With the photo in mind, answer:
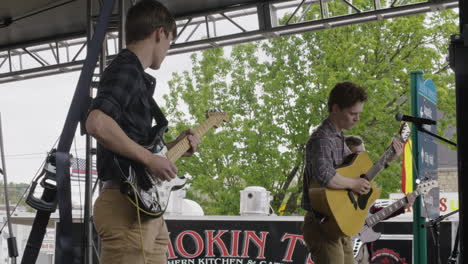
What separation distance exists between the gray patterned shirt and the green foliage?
60.4ft

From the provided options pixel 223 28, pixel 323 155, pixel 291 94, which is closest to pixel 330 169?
pixel 323 155

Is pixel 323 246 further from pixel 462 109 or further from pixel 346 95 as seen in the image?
pixel 462 109

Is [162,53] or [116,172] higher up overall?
[162,53]

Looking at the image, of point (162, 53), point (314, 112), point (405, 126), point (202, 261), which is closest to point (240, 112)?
point (314, 112)

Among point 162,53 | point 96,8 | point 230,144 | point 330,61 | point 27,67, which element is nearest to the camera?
point 162,53

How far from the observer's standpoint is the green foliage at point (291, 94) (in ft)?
73.3

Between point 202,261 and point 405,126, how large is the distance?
345 cm

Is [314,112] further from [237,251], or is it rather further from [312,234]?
[312,234]

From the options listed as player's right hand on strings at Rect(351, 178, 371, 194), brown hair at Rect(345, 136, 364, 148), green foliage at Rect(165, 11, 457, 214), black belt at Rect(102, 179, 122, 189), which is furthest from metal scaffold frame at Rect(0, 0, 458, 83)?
green foliage at Rect(165, 11, 457, 214)

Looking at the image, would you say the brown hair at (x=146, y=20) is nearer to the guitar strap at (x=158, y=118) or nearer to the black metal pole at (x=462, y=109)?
the guitar strap at (x=158, y=118)

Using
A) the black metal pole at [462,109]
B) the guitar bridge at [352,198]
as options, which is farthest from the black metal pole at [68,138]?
the guitar bridge at [352,198]

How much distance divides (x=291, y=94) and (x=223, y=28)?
49.1 ft

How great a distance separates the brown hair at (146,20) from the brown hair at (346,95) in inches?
62.9

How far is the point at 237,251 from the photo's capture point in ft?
23.7
